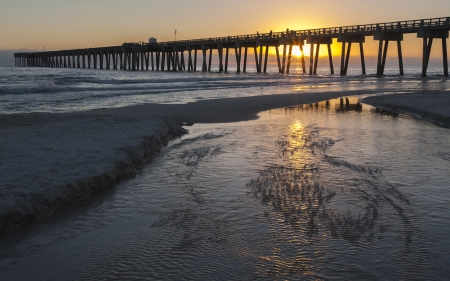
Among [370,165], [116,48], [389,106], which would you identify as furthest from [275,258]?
[116,48]

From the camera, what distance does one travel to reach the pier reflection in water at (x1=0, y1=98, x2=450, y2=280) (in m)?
3.68

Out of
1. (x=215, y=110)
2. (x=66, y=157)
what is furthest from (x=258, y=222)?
(x=215, y=110)

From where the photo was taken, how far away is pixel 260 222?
470 cm

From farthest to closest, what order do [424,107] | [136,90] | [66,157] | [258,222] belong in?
[136,90] → [424,107] → [66,157] → [258,222]

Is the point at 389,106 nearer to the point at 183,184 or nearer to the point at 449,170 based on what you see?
the point at 449,170

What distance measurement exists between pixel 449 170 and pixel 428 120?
6.51m

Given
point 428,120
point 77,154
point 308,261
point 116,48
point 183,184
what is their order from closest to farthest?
point 308,261, point 183,184, point 77,154, point 428,120, point 116,48

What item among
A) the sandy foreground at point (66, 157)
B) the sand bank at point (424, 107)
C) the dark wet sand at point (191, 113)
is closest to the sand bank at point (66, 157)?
the sandy foreground at point (66, 157)

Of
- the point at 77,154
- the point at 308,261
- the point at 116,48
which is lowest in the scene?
the point at 308,261

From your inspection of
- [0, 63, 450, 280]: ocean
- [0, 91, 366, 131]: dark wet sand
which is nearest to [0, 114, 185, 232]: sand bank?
[0, 63, 450, 280]: ocean

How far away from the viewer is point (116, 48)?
93.4 m

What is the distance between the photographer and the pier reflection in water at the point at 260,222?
3.68 metres

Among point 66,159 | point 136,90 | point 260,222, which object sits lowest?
point 260,222

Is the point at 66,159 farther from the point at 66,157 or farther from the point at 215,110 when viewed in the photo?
the point at 215,110
